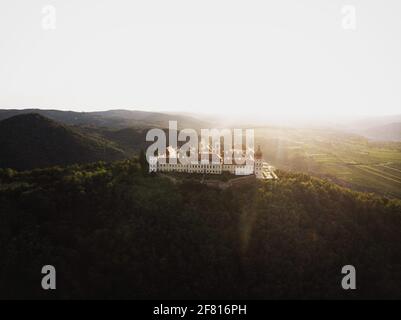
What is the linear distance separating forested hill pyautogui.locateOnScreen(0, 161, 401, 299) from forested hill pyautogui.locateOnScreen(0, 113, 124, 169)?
139ft

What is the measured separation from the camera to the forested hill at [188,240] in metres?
34.3

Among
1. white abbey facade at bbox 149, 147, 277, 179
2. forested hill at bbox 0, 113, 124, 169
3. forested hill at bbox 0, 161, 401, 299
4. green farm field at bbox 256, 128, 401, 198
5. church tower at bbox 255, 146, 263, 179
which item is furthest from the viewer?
forested hill at bbox 0, 113, 124, 169

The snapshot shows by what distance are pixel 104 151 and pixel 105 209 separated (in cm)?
5874

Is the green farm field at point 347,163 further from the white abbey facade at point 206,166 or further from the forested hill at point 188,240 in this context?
the white abbey facade at point 206,166

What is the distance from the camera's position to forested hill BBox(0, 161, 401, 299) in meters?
34.3

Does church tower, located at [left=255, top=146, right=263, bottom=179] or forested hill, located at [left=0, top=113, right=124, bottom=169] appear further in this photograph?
A: forested hill, located at [left=0, top=113, right=124, bottom=169]

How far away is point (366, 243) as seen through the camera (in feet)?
132

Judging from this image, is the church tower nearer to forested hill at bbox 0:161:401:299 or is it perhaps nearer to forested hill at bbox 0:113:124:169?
forested hill at bbox 0:161:401:299

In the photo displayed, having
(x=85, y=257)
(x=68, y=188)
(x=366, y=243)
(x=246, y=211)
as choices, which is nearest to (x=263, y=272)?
(x=246, y=211)

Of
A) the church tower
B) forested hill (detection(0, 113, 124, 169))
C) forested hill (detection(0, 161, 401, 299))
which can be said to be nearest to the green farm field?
forested hill (detection(0, 161, 401, 299))

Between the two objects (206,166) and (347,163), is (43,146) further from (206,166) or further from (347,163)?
(347,163)

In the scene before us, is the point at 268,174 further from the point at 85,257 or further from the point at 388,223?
the point at 85,257

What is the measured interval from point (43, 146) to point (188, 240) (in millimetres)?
68335

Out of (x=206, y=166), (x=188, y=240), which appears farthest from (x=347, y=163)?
(x=188, y=240)
